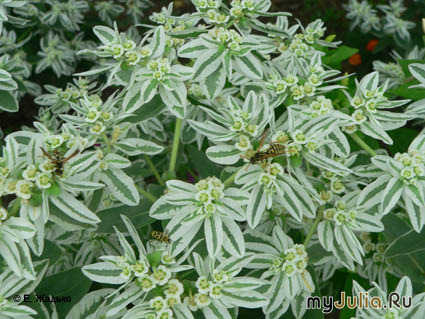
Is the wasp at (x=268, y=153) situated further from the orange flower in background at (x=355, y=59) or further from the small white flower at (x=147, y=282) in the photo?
the orange flower in background at (x=355, y=59)

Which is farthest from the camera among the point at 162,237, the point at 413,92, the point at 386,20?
the point at 386,20

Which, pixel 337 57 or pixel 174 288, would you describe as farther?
pixel 337 57

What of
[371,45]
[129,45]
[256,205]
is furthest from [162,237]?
[371,45]

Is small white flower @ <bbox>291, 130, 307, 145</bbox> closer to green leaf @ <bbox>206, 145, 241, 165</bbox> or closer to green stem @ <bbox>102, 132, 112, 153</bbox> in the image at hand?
green leaf @ <bbox>206, 145, 241, 165</bbox>

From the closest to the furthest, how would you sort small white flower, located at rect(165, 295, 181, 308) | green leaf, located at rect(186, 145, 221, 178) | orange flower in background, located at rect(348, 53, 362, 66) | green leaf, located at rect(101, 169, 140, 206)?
small white flower, located at rect(165, 295, 181, 308) < green leaf, located at rect(101, 169, 140, 206) < green leaf, located at rect(186, 145, 221, 178) < orange flower in background, located at rect(348, 53, 362, 66)

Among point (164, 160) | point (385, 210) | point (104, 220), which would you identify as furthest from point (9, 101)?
point (385, 210)

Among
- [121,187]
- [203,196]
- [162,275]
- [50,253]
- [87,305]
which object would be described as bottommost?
[87,305]

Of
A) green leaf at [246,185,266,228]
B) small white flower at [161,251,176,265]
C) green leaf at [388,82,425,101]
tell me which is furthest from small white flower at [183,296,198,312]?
green leaf at [388,82,425,101]

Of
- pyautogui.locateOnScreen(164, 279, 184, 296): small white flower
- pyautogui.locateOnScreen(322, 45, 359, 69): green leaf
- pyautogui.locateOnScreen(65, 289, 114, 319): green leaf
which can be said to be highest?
pyautogui.locateOnScreen(322, 45, 359, 69): green leaf

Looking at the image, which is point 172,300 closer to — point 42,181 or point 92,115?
point 42,181

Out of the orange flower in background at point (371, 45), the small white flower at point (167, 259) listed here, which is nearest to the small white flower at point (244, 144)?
the small white flower at point (167, 259)

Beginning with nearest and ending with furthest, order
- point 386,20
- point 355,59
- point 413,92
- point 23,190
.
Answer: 1. point 23,190
2. point 413,92
3. point 386,20
4. point 355,59

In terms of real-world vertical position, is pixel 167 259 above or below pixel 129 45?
below
